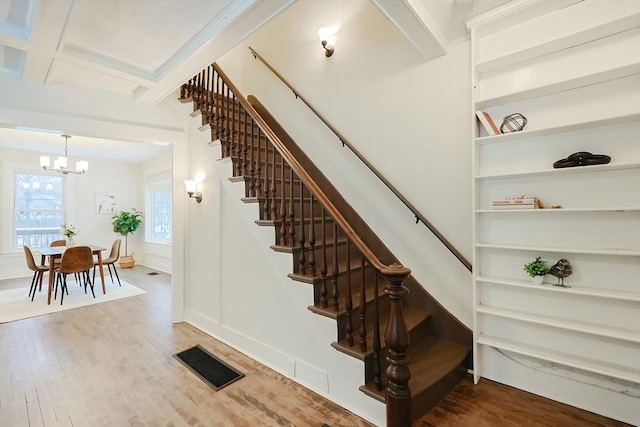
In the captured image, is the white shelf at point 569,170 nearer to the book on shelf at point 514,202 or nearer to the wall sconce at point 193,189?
the book on shelf at point 514,202

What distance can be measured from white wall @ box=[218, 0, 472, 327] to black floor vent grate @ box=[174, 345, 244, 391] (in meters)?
1.82

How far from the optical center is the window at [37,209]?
600 centimetres

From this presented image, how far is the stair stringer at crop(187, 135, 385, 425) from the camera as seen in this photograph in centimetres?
194

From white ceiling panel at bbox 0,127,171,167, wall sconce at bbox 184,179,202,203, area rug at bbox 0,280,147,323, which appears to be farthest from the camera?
white ceiling panel at bbox 0,127,171,167

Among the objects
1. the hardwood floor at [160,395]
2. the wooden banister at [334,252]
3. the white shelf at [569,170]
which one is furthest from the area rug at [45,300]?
the white shelf at [569,170]

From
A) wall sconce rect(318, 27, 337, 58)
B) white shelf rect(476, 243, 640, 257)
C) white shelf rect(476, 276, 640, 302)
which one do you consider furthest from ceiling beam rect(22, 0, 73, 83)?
white shelf rect(476, 276, 640, 302)

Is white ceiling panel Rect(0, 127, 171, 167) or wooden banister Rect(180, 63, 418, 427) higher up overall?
white ceiling panel Rect(0, 127, 171, 167)

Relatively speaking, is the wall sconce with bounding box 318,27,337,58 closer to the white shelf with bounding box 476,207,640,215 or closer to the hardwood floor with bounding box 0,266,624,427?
the white shelf with bounding box 476,207,640,215

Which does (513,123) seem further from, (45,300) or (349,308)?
(45,300)

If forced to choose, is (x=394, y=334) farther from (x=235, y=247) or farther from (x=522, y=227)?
(x=235, y=247)

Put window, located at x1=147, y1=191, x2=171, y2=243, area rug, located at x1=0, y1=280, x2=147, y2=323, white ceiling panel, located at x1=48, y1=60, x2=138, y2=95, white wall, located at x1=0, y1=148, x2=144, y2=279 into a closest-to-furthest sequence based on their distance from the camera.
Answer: white ceiling panel, located at x1=48, y1=60, x2=138, y2=95 → area rug, located at x1=0, y1=280, x2=147, y2=323 → white wall, located at x1=0, y1=148, x2=144, y2=279 → window, located at x1=147, y1=191, x2=171, y2=243

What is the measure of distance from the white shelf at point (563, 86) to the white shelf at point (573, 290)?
4.32ft

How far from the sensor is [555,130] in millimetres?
1939

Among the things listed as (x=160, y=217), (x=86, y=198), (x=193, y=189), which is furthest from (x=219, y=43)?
(x=86, y=198)
